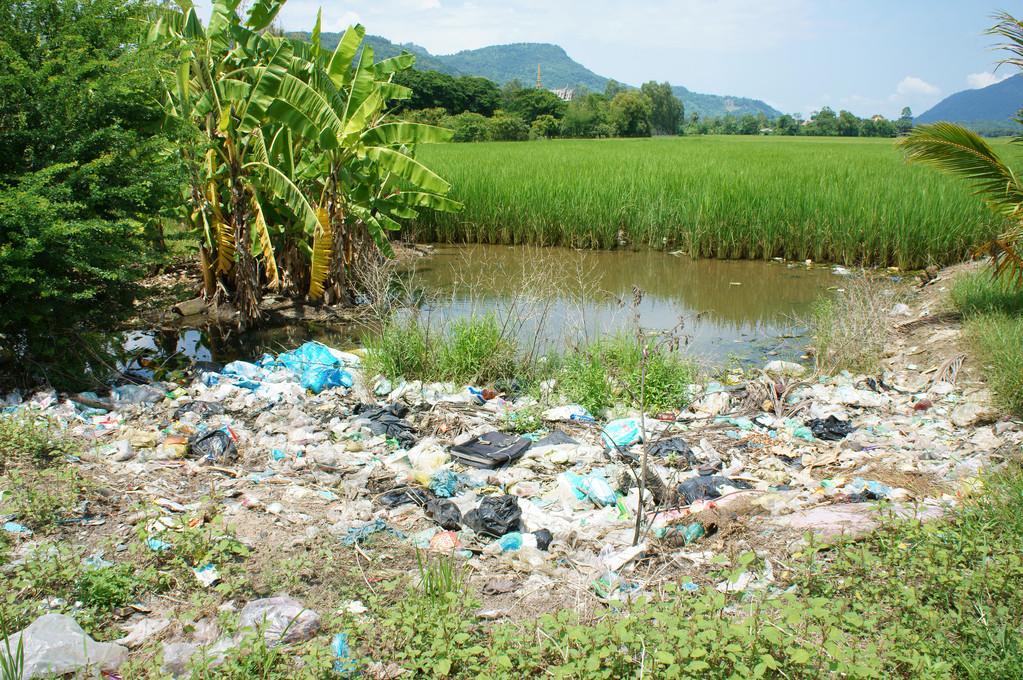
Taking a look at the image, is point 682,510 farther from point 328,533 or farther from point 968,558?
point 328,533

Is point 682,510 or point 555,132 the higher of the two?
point 555,132

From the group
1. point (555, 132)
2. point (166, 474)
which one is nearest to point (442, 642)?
point (166, 474)

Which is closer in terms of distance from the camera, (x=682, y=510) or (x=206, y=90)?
(x=682, y=510)

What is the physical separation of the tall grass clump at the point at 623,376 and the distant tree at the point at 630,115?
49906 millimetres

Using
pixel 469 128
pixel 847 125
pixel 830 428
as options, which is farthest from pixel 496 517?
pixel 847 125

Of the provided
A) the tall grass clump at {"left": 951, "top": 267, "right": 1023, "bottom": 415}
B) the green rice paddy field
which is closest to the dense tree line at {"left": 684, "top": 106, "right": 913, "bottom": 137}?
the green rice paddy field

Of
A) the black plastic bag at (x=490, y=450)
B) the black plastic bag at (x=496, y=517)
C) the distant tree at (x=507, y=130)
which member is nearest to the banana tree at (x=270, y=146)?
the black plastic bag at (x=490, y=450)

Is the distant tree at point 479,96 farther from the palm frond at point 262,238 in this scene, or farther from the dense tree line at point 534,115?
the palm frond at point 262,238

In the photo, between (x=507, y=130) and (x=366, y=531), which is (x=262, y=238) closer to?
(x=366, y=531)

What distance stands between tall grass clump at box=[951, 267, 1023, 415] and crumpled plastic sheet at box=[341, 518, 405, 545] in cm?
397

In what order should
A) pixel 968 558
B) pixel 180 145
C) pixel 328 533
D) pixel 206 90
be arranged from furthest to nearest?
pixel 206 90
pixel 180 145
pixel 328 533
pixel 968 558

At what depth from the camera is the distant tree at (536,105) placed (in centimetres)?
5519

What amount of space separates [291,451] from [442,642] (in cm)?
227

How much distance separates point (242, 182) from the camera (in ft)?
22.6
